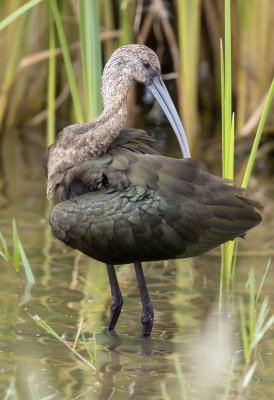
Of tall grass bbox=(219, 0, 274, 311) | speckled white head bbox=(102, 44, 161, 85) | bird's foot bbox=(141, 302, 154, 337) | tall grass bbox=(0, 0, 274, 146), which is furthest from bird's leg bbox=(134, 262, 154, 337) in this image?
tall grass bbox=(0, 0, 274, 146)

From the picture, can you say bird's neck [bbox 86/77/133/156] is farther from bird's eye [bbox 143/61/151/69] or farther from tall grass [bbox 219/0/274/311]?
tall grass [bbox 219/0/274/311]

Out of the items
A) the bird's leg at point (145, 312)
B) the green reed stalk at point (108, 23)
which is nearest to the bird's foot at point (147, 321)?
the bird's leg at point (145, 312)

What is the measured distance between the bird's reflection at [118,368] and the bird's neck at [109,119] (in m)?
0.98

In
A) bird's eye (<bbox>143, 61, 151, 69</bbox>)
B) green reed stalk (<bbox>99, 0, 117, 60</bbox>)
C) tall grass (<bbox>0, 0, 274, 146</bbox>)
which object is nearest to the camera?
bird's eye (<bbox>143, 61, 151, 69</bbox>)

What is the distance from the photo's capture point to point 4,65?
26.3ft

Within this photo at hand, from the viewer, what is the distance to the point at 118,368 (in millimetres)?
3949

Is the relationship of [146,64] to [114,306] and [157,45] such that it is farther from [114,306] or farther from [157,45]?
[157,45]

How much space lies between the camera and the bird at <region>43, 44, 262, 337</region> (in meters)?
4.06

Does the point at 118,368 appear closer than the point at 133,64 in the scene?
Yes

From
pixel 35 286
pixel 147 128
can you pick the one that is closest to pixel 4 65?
pixel 147 128

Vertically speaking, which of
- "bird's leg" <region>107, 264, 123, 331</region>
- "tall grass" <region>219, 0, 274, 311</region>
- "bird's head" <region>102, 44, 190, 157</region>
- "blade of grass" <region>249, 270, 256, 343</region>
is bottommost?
"bird's leg" <region>107, 264, 123, 331</region>

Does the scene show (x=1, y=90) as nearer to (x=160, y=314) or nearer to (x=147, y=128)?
(x=147, y=128)

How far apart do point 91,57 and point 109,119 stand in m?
0.66

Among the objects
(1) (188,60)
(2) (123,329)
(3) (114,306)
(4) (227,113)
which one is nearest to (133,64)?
(4) (227,113)
